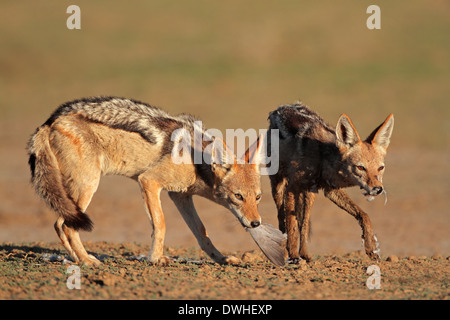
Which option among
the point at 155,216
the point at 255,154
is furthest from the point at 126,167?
the point at 255,154

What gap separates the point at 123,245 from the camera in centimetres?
1079

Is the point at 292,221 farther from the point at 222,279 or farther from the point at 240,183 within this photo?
the point at 222,279

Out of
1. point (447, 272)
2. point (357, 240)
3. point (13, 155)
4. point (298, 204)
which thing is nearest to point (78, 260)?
point (298, 204)

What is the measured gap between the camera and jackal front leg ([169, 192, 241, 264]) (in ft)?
29.5

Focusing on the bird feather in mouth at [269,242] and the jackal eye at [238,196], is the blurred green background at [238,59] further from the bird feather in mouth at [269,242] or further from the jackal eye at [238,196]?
the jackal eye at [238,196]

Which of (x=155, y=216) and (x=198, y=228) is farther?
(x=198, y=228)

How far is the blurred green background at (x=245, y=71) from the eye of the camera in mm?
18438

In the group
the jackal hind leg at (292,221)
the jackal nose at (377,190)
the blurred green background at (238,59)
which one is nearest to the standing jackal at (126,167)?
the jackal hind leg at (292,221)

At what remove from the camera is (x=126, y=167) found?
915 cm

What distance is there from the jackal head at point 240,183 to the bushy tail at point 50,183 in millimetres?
1807

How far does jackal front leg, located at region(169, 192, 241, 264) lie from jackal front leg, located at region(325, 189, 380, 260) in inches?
68.0

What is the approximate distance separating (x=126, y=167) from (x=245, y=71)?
2519cm

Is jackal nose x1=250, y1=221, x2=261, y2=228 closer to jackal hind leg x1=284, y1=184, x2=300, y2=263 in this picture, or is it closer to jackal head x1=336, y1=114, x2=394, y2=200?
jackal hind leg x1=284, y1=184, x2=300, y2=263

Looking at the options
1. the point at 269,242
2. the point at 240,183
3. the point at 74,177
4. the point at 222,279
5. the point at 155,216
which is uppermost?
the point at 74,177
